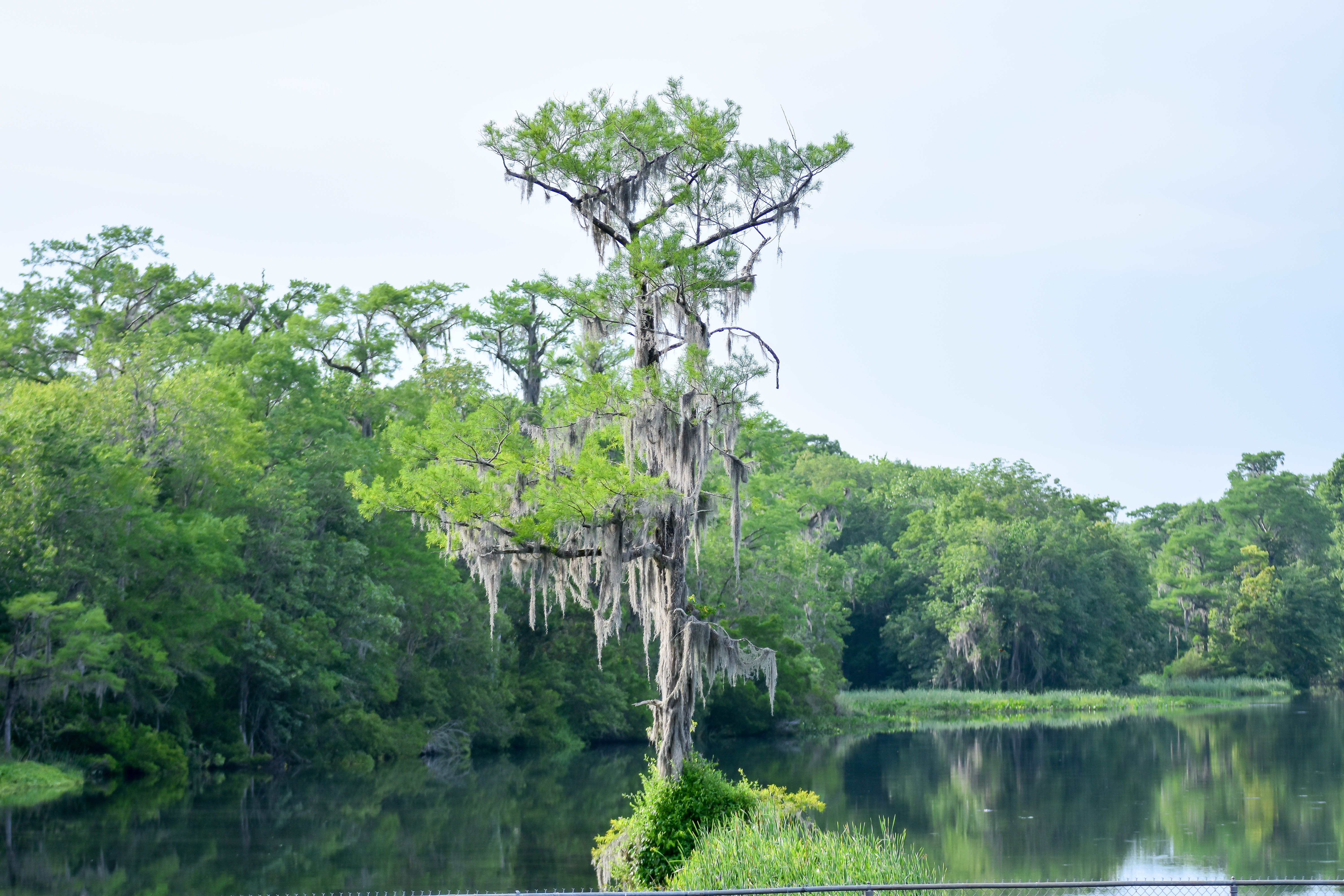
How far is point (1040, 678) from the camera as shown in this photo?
6100cm

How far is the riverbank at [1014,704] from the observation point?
5131cm

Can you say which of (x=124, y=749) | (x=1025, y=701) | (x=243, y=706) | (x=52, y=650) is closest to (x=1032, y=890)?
(x=52, y=650)

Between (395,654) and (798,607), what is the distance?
1600 centimetres

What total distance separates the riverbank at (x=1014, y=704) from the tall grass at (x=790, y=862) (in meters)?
36.1

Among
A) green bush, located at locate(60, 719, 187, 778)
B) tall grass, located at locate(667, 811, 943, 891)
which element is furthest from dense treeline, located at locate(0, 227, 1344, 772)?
tall grass, located at locate(667, 811, 943, 891)

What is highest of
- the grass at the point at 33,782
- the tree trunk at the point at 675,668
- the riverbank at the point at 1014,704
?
the tree trunk at the point at 675,668

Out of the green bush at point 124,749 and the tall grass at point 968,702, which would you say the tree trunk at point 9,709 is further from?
the tall grass at point 968,702

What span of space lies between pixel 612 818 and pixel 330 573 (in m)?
12.5

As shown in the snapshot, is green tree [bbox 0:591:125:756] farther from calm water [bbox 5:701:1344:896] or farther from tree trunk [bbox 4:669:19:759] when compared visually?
calm water [bbox 5:701:1344:896]

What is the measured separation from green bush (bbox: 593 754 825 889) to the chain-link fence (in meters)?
0.67

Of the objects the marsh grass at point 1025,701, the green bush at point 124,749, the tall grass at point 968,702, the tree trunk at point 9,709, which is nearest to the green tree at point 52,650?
the tree trunk at point 9,709

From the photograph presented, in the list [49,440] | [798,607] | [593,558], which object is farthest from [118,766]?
[798,607]

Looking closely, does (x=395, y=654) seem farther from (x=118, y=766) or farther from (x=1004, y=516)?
(x=1004, y=516)

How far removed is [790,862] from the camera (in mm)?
11086
